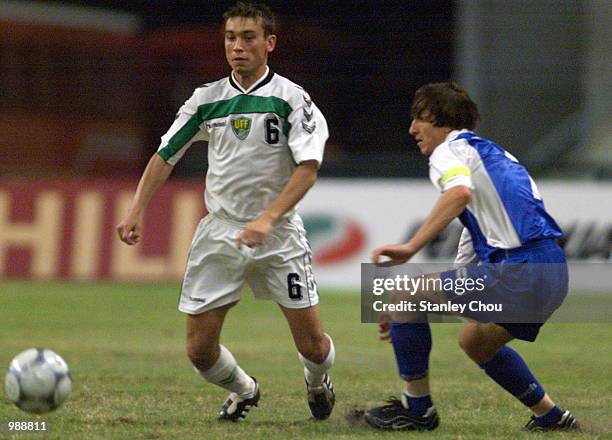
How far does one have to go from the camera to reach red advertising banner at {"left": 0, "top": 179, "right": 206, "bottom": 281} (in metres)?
16.7

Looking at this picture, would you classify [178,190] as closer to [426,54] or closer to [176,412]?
[426,54]

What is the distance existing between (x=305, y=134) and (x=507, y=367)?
1566 millimetres

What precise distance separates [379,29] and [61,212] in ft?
19.1

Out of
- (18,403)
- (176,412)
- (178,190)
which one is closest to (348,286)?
(178,190)

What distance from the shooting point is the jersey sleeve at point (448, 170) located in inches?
235

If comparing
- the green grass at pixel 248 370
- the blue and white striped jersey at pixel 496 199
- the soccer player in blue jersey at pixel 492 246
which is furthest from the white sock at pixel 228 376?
the blue and white striped jersey at pixel 496 199

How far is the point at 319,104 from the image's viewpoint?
19156mm

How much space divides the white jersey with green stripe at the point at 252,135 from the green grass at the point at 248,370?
1215 mm

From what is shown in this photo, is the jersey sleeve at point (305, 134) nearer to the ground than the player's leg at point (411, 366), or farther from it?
farther from it

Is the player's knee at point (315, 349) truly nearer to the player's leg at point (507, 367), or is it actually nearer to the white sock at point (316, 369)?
the white sock at point (316, 369)

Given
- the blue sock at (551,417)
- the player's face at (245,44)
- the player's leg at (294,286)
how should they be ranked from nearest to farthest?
the blue sock at (551,417), the player's face at (245,44), the player's leg at (294,286)

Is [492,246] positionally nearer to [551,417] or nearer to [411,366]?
[411,366]

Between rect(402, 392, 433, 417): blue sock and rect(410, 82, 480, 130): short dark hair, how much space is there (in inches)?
54.5

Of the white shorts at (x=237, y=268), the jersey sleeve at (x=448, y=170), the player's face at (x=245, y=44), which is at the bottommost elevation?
the white shorts at (x=237, y=268)
